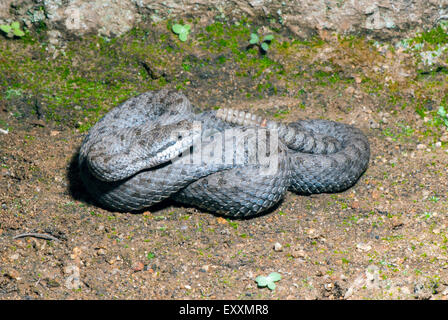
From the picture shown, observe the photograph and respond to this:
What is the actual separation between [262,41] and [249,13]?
0.47 m

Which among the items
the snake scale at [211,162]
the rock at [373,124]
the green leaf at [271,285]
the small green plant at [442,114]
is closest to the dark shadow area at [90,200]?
the snake scale at [211,162]

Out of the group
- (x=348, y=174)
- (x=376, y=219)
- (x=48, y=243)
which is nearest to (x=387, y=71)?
(x=348, y=174)

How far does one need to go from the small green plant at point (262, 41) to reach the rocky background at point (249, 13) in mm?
304

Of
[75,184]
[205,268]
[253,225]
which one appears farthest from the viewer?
[75,184]

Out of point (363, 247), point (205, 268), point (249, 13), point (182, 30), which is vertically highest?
point (249, 13)

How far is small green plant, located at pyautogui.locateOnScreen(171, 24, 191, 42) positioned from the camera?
25.3 ft

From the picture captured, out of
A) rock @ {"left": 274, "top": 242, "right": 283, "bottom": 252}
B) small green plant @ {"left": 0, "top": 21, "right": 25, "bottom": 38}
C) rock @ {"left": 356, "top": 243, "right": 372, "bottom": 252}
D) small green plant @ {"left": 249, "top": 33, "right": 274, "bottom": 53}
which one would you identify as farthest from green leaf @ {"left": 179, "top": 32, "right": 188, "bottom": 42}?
rock @ {"left": 356, "top": 243, "right": 372, "bottom": 252}

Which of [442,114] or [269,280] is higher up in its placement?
[442,114]

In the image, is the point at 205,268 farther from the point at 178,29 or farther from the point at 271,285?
the point at 178,29

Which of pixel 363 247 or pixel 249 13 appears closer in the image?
pixel 363 247

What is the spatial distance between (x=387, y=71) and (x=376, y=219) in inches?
105

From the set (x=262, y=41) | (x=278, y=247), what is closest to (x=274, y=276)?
(x=278, y=247)

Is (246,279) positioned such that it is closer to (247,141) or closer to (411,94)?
(247,141)

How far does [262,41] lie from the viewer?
7.78 metres
